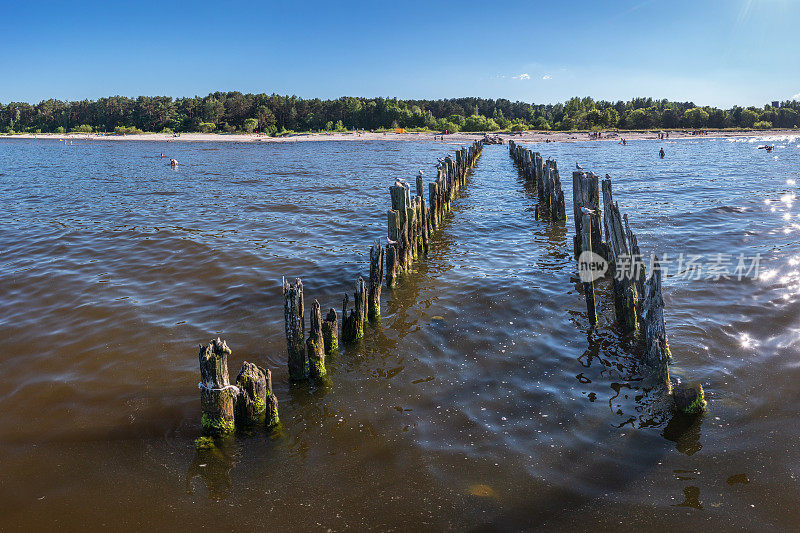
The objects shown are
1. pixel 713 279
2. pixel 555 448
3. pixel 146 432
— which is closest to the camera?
pixel 555 448

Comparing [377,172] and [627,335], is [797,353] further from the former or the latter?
[377,172]

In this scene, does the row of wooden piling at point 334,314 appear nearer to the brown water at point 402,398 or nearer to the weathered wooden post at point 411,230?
the weathered wooden post at point 411,230

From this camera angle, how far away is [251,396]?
223 inches

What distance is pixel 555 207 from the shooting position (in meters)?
17.1

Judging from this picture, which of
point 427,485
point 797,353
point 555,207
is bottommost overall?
point 427,485

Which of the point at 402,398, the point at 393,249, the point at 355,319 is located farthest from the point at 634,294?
the point at 393,249

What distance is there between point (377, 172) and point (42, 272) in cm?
2770

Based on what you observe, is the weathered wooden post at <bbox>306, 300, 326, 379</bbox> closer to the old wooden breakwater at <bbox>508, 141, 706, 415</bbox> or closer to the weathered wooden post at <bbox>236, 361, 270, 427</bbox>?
the weathered wooden post at <bbox>236, 361, 270, 427</bbox>

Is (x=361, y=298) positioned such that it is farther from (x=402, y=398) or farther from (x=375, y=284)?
(x=402, y=398)

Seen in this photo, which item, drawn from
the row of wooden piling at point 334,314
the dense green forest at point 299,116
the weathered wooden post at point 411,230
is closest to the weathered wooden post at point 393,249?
the row of wooden piling at point 334,314

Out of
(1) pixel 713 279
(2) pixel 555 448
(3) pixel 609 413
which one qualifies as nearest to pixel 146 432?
Answer: (2) pixel 555 448

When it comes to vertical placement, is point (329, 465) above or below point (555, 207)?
below

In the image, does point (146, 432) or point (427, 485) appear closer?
point (427, 485)

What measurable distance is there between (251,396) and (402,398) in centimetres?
204
